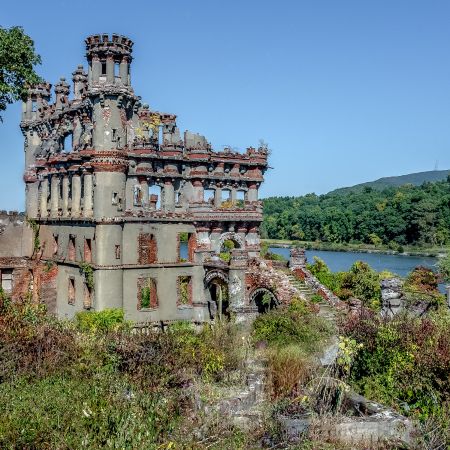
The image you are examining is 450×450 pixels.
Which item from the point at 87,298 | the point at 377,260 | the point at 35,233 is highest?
the point at 35,233

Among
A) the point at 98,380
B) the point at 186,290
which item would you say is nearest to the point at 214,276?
the point at 186,290

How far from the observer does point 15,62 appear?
78.5 feet

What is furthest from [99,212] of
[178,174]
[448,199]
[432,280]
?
[448,199]

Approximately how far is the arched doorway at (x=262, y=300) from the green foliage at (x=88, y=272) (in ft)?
27.8

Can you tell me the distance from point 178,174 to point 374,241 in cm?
9441

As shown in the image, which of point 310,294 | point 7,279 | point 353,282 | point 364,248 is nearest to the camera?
point 310,294

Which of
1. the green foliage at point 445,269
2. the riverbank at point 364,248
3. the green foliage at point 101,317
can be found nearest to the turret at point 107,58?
the green foliage at point 101,317

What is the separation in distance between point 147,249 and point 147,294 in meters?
2.47

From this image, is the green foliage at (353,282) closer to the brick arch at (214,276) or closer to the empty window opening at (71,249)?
the brick arch at (214,276)

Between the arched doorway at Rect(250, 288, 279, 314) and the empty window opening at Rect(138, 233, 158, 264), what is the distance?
6044 millimetres

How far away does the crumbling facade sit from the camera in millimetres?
32312

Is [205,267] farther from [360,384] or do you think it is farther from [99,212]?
[360,384]

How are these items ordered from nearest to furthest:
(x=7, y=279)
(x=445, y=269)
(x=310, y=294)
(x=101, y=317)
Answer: (x=310, y=294), (x=101, y=317), (x=7, y=279), (x=445, y=269)

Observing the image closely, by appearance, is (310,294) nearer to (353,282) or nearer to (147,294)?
(147,294)
